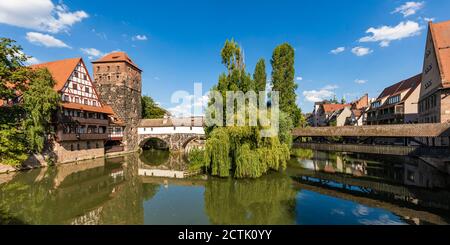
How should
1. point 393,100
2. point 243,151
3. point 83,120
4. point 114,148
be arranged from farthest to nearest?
point 393,100, point 114,148, point 83,120, point 243,151

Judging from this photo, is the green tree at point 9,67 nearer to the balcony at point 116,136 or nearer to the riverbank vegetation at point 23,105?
the riverbank vegetation at point 23,105

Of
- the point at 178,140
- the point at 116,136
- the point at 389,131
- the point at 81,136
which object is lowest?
the point at 178,140

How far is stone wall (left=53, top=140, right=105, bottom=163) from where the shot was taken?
25672 millimetres

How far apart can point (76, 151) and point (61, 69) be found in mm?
10574

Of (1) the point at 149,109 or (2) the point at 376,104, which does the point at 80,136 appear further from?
(2) the point at 376,104

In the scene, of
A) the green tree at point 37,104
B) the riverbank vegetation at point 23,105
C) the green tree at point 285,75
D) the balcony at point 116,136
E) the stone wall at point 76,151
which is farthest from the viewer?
A: the balcony at point 116,136

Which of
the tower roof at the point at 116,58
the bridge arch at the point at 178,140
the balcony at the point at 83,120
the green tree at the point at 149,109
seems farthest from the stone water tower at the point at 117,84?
the green tree at the point at 149,109

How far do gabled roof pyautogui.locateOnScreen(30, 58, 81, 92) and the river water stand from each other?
428 inches

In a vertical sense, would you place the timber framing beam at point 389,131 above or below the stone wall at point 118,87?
below

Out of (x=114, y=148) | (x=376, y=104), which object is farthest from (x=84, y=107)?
(x=376, y=104)

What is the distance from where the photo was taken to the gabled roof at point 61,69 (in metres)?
26.6

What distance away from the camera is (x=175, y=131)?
3975 cm

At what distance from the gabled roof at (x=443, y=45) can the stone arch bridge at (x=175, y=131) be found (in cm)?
3117

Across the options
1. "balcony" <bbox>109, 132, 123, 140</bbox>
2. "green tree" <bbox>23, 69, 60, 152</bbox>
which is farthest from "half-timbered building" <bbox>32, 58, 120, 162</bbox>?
"green tree" <bbox>23, 69, 60, 152</bbox>
